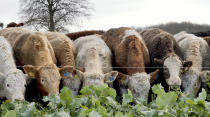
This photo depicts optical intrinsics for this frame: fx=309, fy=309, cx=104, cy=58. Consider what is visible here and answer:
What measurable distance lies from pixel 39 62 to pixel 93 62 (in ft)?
3.70

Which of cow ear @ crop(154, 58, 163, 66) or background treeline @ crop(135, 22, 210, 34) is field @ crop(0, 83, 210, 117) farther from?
background treeline @ crop(135, 22, 210, 34)

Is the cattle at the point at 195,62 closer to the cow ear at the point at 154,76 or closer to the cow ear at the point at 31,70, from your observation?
the cow ear at the point at 154,76

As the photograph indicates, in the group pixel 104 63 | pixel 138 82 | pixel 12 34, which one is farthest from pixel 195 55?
pixel 12 34

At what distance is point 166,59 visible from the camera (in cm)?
671

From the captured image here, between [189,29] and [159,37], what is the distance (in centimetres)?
1856

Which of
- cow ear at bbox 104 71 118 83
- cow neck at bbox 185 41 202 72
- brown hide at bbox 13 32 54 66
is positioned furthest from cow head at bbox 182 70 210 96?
brown hide at bbox 13 32 54 66

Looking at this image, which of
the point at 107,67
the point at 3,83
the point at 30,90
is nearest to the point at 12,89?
the point at 3,83

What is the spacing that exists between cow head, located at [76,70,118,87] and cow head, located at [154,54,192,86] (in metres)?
1.12

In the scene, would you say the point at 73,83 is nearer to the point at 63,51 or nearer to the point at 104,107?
the point at 63,51

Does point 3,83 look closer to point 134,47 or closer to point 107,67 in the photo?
point 107,67

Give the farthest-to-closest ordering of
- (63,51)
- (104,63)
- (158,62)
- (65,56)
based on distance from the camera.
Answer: (63,51) < (65,56) < (104,63) < (158,62)

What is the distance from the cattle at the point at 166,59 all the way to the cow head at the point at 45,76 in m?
2.24

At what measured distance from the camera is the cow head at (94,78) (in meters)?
5.91

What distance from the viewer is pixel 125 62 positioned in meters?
6.80
